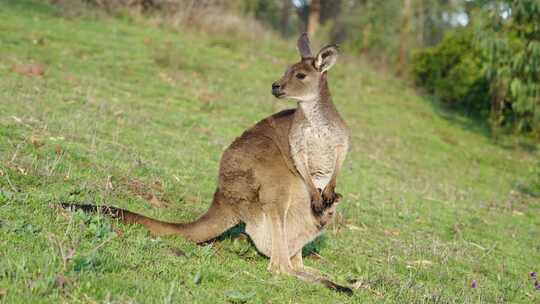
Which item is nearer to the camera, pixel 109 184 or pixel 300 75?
pixel 300 75

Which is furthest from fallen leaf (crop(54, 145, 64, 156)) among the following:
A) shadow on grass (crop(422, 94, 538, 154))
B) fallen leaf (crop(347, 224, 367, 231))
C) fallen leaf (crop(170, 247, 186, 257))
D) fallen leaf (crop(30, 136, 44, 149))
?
shadow on grass (crop(422, 94, 538, 154))

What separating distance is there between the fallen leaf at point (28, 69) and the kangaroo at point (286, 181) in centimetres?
738

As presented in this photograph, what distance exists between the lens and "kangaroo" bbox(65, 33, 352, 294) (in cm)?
441

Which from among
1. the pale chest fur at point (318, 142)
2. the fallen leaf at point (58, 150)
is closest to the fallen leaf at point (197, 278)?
the pale chest fur at point (318, 142)

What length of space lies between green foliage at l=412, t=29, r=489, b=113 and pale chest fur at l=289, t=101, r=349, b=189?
15.4 meters

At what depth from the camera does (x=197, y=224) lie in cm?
455

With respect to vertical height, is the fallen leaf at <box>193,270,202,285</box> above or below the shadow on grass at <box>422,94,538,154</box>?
above

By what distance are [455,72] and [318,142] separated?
17.2 meters

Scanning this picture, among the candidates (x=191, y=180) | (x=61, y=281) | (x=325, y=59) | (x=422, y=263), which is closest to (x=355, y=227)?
(x=422, y=263)

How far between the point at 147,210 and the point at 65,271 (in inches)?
89.8

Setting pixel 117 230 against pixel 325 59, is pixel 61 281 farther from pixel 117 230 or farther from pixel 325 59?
pixel 325 59

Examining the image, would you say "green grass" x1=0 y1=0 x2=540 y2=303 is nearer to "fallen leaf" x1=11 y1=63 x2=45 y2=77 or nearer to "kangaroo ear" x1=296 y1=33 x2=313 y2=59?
"fallen leaf" x1=11 y1=63 x2=45 y2=77

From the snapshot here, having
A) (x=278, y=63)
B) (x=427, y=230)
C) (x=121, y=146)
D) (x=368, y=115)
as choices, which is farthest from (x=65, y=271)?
(x=278, y=63)

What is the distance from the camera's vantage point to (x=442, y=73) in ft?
71.8
